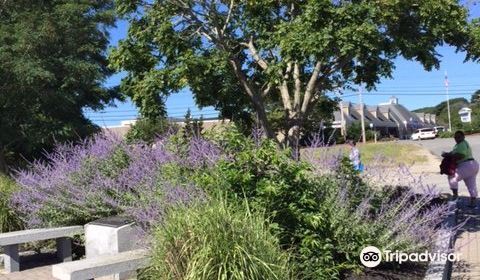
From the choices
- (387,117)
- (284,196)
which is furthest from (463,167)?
(387,117)

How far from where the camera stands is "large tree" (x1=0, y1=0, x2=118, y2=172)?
16672 mm

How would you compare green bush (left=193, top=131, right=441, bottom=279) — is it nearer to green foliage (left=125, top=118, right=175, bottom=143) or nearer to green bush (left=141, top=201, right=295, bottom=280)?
green bush (left=141, top=201, right=295, bottom=280)

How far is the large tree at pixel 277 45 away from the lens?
7.62 meters

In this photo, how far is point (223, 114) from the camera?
1144 cm

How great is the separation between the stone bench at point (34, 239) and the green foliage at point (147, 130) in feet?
Answer: 7.33

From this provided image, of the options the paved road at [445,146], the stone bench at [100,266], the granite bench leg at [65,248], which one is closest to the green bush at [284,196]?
the stone bench at [100,266]

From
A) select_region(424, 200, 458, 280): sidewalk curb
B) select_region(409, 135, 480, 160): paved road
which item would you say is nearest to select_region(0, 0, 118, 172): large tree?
select_region(424, 200, 458, 280): sidewalk curb

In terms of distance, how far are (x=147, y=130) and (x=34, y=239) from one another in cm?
373

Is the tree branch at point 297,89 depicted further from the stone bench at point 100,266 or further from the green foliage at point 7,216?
the stone bench at point 100,266

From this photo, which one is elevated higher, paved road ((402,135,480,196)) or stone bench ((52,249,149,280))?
stone bench ((52,249,149,280))

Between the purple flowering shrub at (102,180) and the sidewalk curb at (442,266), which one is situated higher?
the purple flowering shrub at (102,180)

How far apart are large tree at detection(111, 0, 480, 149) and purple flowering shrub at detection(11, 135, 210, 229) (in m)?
1.01

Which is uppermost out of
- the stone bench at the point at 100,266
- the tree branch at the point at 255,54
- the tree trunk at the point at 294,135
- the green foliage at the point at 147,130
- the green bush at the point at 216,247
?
the tree branch at the point at 255,54

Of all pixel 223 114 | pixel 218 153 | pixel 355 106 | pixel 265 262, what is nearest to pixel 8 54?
pixel 223 114
